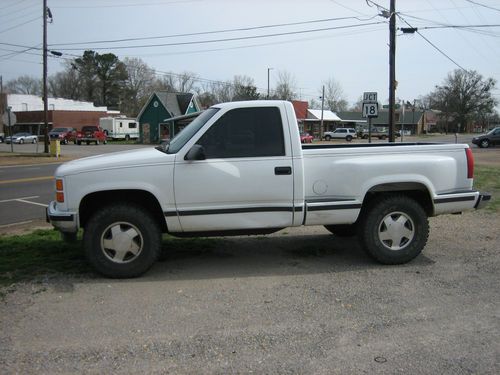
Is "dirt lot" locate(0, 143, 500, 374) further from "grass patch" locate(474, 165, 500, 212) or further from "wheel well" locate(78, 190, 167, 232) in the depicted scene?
"grass patch" locate(474, 165, 500, 212)

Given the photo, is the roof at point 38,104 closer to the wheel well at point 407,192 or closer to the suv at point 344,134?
the suv at point 344,134

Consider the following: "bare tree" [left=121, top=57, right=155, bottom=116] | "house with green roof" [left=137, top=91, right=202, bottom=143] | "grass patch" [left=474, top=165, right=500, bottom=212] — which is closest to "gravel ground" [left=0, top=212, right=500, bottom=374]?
"grass patch" [left=474, top=165, right=500, bottom=212]

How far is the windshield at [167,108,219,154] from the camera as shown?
5453 millimetres

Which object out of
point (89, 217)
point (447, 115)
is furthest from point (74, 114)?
point (447, 115)

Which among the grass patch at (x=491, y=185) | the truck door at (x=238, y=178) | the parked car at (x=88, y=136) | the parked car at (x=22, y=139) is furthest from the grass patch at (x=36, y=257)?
the parked car at (x=22, y=139)

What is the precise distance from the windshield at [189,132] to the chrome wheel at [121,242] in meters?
0.95

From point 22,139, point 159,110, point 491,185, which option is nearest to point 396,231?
point 491,185

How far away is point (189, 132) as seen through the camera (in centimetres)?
564

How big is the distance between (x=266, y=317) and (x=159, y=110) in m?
56.1

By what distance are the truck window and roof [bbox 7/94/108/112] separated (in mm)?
79223

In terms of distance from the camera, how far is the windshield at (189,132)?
545 centimetres

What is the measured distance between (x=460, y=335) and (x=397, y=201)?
2.05 meters

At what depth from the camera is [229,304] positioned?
460 centimetres

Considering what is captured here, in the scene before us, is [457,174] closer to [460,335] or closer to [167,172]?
[460,335]
